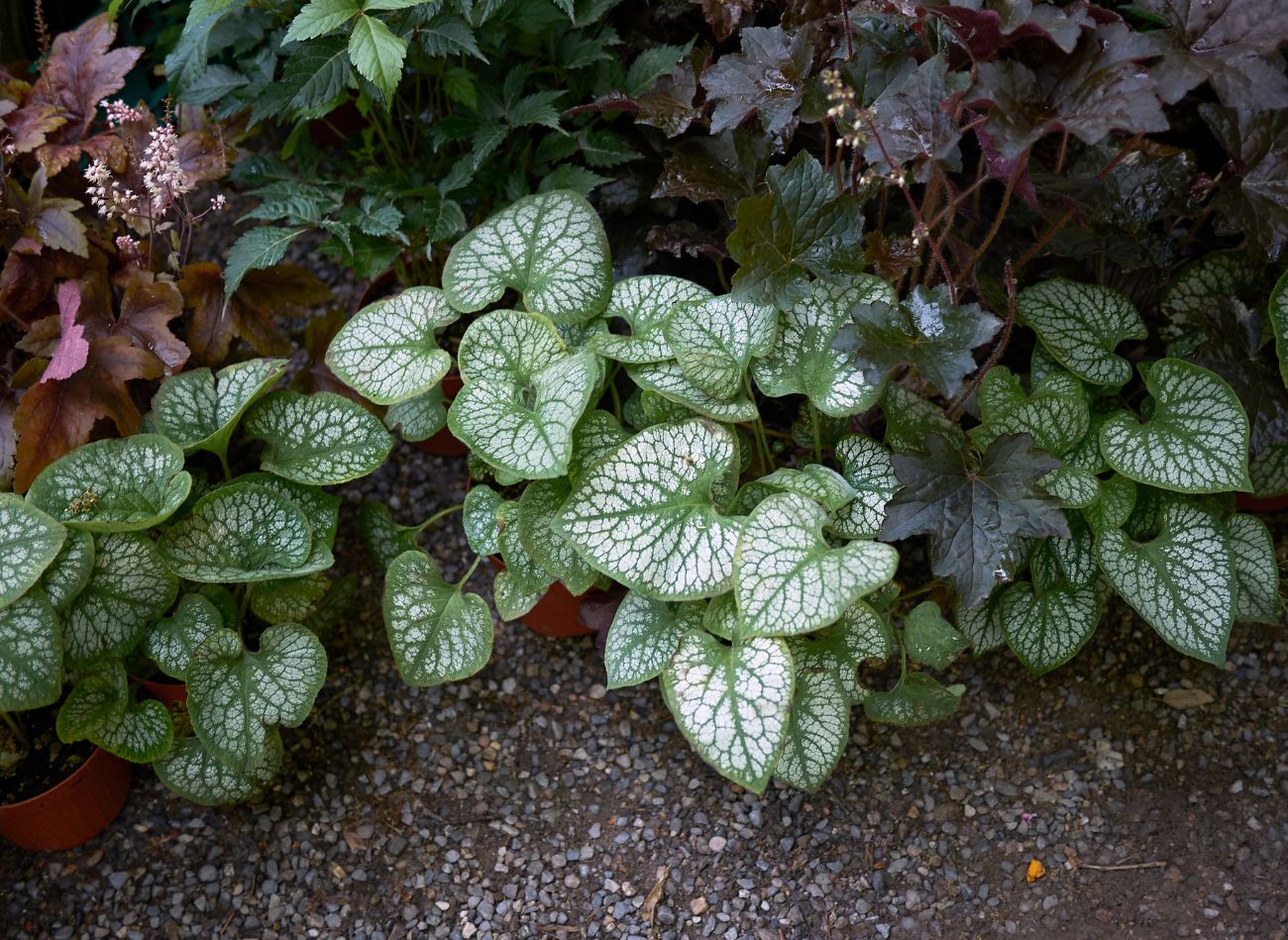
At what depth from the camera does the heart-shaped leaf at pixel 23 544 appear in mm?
1566

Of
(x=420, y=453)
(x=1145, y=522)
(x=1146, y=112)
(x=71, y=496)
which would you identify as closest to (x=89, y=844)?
(x=71, y=496)

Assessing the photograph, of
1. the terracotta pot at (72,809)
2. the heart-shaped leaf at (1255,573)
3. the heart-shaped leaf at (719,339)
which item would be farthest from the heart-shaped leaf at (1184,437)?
the terracotta pot at (72,809)

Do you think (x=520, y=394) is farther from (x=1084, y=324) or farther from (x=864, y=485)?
(x=1084, y=324)

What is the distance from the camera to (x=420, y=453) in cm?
234

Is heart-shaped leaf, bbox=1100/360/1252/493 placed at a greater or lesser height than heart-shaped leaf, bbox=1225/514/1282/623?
greater

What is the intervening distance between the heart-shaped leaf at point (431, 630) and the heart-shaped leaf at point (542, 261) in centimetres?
47

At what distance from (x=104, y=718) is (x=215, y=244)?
1.25 metres

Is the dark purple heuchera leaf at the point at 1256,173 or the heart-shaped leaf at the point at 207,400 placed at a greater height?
the dark purple heuchera leaf at the point at 1256,173

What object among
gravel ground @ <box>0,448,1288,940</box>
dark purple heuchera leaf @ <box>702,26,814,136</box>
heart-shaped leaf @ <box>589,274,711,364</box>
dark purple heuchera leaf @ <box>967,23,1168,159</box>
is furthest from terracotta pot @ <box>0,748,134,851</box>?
dark purple heuchera leaf @ <box>967,23,1168,159</box>

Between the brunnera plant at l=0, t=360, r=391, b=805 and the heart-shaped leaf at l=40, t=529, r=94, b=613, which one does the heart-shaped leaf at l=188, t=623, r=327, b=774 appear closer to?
the brunnera plant at l=0, t=360, r=391, b=805

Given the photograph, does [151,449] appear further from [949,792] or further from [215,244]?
[949,792]

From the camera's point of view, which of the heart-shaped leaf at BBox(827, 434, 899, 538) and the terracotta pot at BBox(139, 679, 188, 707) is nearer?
the heart-shaped leaf at BBox(827, 434, 899, 538)

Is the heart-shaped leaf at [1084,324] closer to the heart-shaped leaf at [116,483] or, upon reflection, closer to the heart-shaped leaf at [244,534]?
the heart-shaped leaf at [244,534]

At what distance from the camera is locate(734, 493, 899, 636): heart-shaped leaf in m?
1.47
